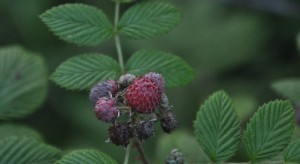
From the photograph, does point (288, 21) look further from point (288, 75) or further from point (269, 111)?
point (269, 111)

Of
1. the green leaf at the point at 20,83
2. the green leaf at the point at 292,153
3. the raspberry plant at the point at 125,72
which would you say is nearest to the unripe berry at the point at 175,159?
the raspberry plant at the point at 125,72

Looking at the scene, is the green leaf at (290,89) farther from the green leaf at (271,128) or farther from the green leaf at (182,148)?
the green leaf at (271,128)

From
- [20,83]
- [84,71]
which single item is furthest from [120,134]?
[20,83]

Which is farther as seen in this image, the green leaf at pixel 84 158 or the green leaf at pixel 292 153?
the green leaf at pixel 292 153

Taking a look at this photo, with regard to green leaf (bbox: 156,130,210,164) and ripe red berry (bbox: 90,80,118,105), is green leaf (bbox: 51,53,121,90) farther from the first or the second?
green leaf (bbox: 156,130,210,164)

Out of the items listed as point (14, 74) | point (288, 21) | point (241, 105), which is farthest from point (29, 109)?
point (288, 21)

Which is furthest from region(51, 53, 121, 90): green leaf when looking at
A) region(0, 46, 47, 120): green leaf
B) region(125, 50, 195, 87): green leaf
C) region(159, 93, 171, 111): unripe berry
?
region(0, 46, 47, 120): green leaf
